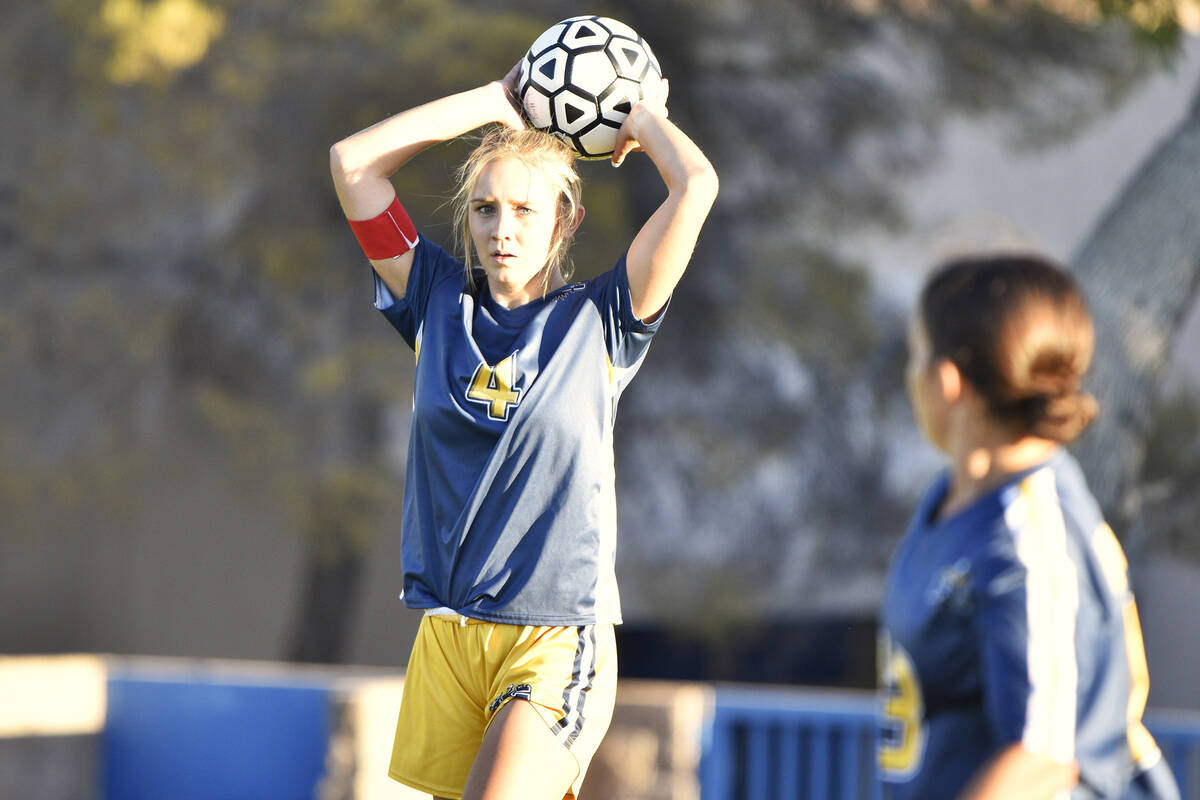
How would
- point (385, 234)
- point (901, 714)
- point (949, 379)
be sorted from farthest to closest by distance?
1. point (385, 234)
2. point (901, 714)
3. point (949, 379)

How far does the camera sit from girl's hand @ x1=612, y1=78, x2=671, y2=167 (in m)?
3.19

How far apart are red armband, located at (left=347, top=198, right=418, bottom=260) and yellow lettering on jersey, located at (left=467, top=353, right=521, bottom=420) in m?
0.38

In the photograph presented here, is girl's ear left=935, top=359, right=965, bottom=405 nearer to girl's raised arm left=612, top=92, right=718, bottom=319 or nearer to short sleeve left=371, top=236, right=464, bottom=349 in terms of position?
girl's raised arm left=612, top=92, right=718, bottom=319

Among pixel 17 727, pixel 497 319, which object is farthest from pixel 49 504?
pixel 497 319

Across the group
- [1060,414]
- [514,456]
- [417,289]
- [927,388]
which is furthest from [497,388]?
[1060,414]

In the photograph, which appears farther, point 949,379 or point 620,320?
point 620,320

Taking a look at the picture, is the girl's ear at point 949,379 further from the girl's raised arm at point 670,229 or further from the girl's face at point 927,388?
the girl's raised arm at point 670,229

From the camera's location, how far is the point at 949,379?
2.06m

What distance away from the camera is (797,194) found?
1050 cm

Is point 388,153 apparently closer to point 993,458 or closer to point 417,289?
point 417,289

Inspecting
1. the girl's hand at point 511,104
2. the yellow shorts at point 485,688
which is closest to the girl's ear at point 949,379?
the yellow shorts at point 485,688

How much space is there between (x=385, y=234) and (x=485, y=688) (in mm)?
1030

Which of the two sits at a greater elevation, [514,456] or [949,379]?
[949,379]

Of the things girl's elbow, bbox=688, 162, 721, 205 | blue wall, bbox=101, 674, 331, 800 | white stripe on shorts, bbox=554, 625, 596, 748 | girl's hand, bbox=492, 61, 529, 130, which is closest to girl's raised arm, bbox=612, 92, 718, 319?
girl's elbow, bbox=688, 162, 721, 205
